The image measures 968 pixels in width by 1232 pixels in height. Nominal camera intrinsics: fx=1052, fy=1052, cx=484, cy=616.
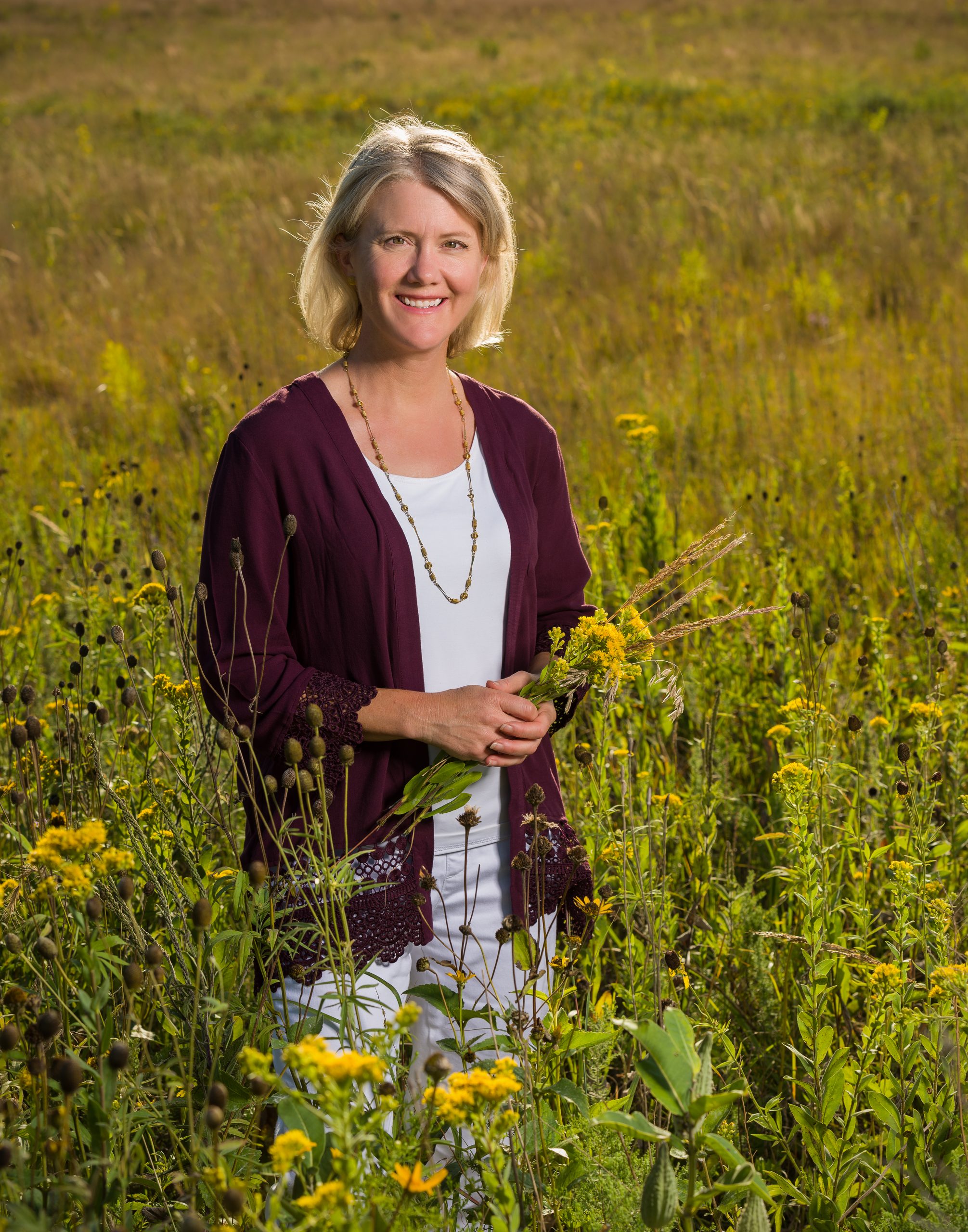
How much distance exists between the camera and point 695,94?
1761 centimetres

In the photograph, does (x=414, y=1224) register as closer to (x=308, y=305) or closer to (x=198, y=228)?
(x=308, y=305)

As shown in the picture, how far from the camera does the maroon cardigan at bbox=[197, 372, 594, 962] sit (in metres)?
1.78

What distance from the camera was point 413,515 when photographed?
6.32ft

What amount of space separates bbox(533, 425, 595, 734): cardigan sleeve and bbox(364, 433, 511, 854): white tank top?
164mm

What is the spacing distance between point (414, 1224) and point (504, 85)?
874 inches

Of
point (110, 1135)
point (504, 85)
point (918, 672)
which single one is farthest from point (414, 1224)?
point (504, 85)

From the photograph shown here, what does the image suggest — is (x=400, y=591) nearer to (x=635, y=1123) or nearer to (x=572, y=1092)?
(x=572, y=1092)

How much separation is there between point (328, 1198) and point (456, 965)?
34.1 inches

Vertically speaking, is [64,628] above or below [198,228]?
below

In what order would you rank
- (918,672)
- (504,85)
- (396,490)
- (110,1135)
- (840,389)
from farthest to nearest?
(504,85) → (840,389) → (918,672) → (396,490) → (110,1135)

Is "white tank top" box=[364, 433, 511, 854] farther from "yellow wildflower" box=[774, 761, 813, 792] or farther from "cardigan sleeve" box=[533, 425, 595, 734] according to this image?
"yellow wildflower" box=[774, 761, 813, 792]

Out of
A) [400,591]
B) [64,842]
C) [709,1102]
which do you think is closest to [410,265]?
[400,591]

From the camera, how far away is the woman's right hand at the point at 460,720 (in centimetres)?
174

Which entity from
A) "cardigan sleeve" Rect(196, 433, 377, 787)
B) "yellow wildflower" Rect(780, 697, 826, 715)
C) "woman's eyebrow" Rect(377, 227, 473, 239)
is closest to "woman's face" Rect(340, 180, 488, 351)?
"woman's eyebrow" Rect(377, 227, 473, 239)
